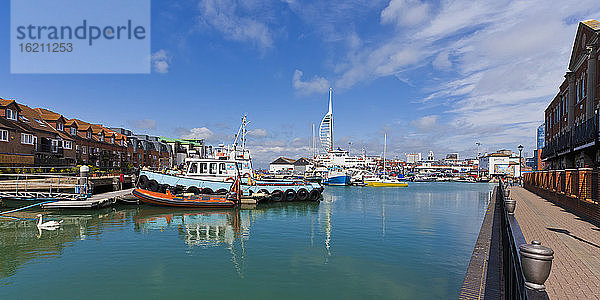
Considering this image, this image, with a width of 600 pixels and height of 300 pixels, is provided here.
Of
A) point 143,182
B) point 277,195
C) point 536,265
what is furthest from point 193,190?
point 536,265

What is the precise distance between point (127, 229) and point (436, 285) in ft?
46.7

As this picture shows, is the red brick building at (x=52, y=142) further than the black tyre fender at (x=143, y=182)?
Yes

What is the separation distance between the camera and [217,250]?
12.7 meters

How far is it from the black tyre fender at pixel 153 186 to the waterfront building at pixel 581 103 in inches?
1168

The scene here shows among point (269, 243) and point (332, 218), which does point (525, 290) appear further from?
point (332, 218)

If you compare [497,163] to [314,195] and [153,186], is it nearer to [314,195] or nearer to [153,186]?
[314,195]

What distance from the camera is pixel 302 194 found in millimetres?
31203

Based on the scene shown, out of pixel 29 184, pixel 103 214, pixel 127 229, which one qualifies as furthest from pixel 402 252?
pixel 29 184

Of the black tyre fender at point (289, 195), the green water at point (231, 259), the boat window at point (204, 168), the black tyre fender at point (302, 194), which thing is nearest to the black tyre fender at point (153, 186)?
the boat window at point (204, 168)

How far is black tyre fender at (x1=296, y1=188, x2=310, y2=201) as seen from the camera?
1227 inches

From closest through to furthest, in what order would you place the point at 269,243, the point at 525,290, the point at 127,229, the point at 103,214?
1. the point at 525,290
2. the point at 269,243
3. the point at 127,229
4. the point at 103,214

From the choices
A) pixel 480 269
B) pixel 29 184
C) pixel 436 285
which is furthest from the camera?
pixel 29 184

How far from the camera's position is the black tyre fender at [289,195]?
3061 cm

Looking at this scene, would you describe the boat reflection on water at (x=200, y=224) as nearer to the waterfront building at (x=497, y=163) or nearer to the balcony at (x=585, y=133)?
the balcony at (x=585, y=133)
